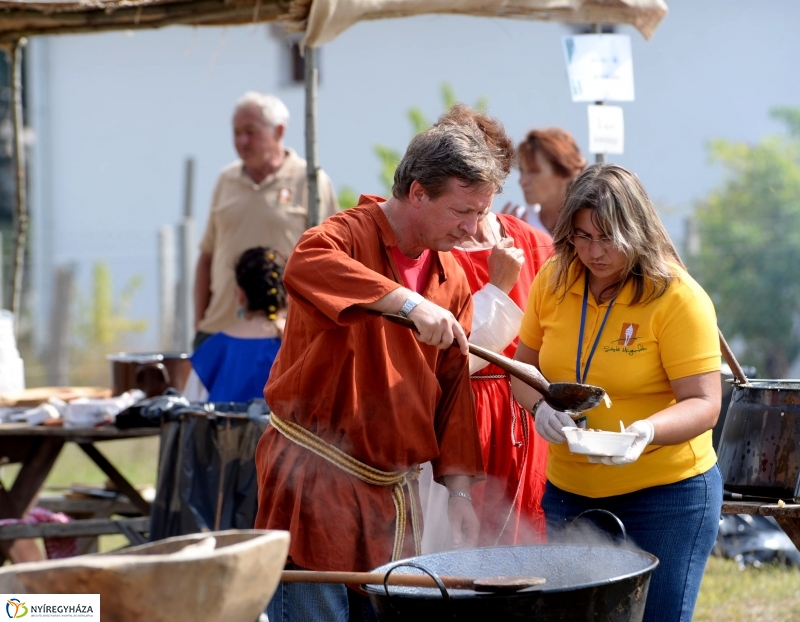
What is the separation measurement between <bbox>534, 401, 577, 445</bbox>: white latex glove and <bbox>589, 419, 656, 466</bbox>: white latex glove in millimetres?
149

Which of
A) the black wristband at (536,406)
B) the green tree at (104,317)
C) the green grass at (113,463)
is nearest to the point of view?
the black wristband at (536,406)

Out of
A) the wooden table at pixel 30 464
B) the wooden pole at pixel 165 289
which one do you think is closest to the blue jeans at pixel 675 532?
the wooden table at pixel 30 464

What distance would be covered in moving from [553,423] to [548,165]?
2.45 m

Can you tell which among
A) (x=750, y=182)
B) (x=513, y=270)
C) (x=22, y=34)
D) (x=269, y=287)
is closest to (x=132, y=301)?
(x=750, y=182)

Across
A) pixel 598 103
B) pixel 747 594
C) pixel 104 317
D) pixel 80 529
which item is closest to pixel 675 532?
pixel 598 103

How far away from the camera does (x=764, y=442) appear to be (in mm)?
3324

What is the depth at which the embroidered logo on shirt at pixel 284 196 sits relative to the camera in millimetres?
6180

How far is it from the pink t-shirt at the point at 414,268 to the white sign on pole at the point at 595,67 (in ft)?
6.58

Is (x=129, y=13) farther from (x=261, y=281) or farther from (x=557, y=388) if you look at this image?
(x=557, y=388)

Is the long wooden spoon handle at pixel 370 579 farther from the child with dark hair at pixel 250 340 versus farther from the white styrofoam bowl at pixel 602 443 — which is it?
the child with dark hair at pixel 250 340

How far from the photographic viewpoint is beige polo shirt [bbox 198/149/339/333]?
6.09 m

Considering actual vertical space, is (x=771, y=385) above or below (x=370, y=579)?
above

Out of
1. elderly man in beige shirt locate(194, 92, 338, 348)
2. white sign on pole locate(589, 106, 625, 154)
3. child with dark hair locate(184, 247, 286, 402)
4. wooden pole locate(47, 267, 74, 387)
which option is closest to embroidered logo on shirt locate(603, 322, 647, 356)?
white sign on pole locate(589, 106, 625, 154)

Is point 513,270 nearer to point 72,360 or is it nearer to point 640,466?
point 640,466
